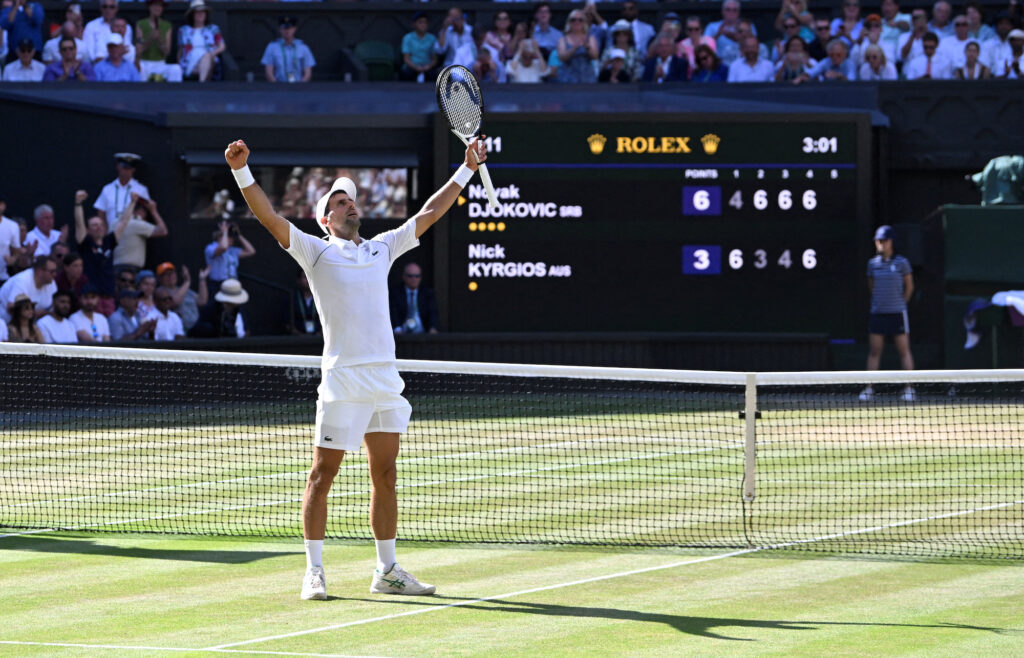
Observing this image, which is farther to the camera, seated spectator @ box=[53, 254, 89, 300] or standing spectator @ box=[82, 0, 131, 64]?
standing spectator @ box=[82, 0, 131, 64]

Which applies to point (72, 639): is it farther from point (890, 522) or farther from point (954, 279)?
point (954, 279)

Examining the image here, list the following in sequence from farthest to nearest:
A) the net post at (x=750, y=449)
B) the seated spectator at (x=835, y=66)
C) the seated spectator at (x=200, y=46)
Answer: the seated spectator at (x=835, y=66) → the seated spectator at (x=200, y=46) → the net post at (x=750, y=449)

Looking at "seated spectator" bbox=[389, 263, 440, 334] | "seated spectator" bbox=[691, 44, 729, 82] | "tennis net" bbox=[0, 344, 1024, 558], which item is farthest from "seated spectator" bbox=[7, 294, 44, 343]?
"seated spectator" bbox=[691, 44, 729, 82]

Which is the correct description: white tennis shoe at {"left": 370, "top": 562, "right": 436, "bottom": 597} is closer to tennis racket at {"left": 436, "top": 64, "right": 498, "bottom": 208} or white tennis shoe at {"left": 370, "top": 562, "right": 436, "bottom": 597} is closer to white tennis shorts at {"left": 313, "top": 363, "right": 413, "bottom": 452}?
white tennis shorts at {"left": 313, "top": 363, "right": 413, "bottom": 452}

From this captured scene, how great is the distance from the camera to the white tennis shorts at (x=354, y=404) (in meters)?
8.05

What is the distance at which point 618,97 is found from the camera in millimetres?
22625

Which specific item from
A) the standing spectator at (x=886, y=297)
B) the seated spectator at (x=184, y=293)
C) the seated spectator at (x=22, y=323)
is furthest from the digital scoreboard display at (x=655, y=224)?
the seated spectator at (x=22, y=323)

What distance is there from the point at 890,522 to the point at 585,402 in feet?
28.8

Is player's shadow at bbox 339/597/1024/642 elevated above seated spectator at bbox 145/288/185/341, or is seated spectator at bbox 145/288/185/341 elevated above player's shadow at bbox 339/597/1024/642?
seated spectator at bbox 145/288/185/341

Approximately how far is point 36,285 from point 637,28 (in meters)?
9.37

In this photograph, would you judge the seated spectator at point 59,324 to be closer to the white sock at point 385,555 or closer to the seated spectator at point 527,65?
the seated spectator at point 527,65

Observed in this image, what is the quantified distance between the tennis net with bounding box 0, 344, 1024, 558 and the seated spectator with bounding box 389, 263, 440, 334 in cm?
70

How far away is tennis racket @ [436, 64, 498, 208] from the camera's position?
30.0 feet

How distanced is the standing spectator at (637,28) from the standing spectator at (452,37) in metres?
2.25
